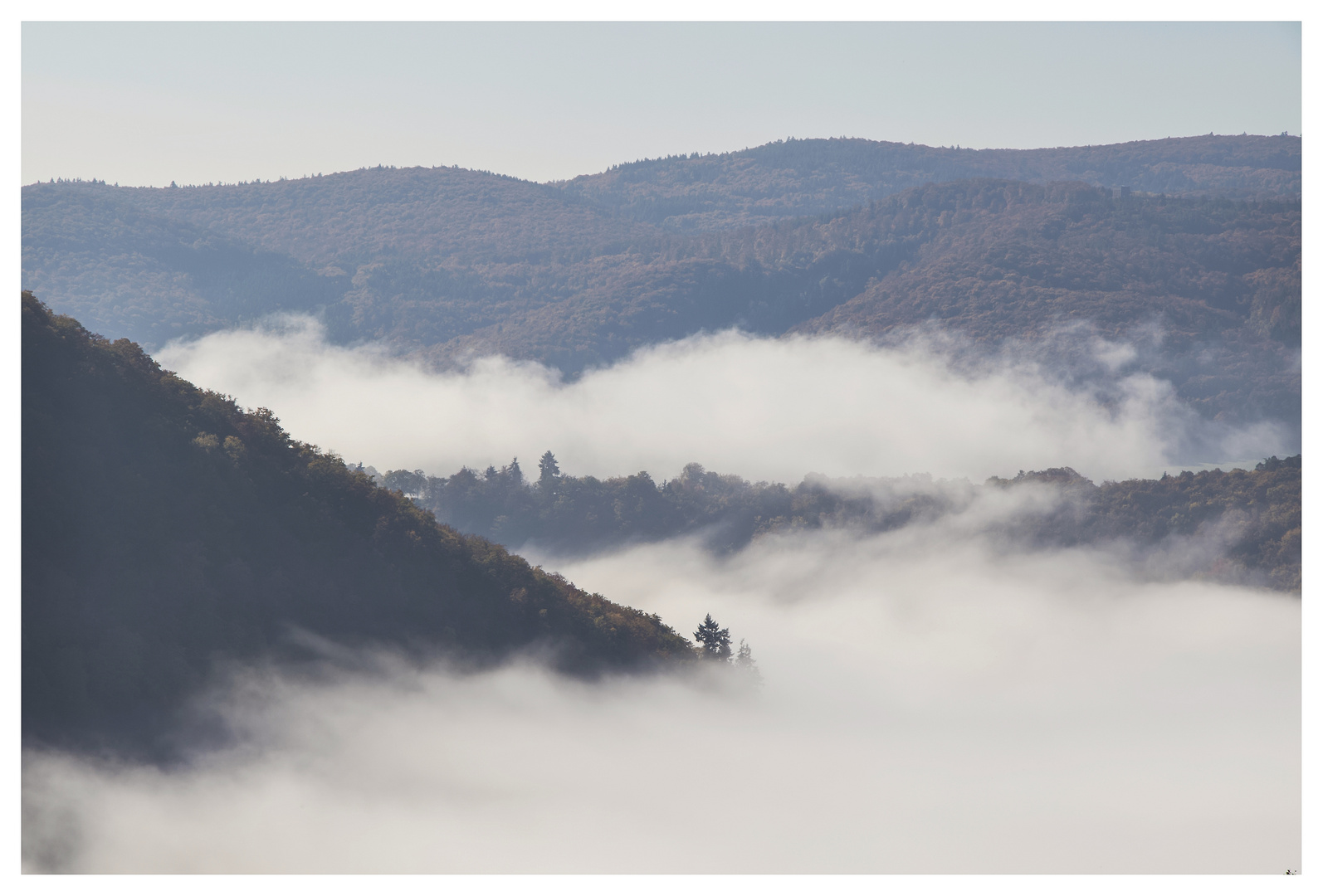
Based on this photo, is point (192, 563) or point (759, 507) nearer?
point (192, 563)

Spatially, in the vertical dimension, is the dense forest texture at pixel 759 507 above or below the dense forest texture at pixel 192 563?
above

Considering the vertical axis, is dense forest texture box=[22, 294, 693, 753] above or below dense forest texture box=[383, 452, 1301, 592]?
below

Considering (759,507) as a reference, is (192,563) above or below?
below

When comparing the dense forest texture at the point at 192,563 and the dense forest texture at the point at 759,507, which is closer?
the dense forest texture at the point at 192,563

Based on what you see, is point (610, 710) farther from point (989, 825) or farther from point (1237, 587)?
point (1237, 587)

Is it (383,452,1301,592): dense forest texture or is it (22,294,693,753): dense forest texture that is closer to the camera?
(22,294,693,753): dense forest texture
